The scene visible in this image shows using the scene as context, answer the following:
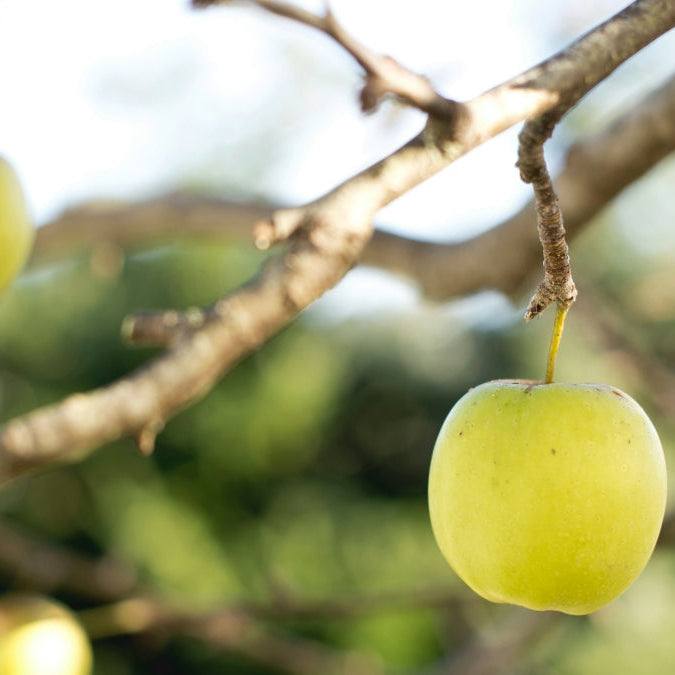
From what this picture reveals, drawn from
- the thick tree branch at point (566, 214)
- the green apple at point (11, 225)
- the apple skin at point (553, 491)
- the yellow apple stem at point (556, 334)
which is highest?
the thick tree branch at point (566, 214)

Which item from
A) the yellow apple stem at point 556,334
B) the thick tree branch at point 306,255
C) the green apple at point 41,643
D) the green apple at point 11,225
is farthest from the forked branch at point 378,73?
the green apple at point 41,643

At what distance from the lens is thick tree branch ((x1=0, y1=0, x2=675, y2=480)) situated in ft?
1.65

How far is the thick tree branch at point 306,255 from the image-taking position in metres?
0.50

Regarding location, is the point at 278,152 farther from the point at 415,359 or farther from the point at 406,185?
the point at 415,359

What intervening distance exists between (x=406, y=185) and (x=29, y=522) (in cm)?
481

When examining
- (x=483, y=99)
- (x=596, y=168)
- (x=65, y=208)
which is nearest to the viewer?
(x=483, y=99)

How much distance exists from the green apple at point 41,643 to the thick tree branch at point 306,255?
0.94m

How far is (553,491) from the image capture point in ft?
1.82

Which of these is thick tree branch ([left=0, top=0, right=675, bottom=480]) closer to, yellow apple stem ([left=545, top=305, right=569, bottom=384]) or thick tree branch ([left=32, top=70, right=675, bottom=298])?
yellow apple stem ([left=545, top=305, right=569, bottom=384])

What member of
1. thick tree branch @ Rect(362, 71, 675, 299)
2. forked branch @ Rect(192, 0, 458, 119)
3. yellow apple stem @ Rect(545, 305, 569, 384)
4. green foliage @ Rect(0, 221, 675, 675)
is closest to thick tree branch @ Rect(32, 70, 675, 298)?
thick tree branch @ Rect(362, 71, 675, 299)

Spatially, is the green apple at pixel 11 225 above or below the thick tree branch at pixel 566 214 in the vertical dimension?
below

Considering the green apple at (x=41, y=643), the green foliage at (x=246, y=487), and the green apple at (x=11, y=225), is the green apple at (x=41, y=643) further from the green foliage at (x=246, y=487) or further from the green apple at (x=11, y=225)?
the green foliage at (x=246, y=487)

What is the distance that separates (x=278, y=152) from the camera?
2.72 meters

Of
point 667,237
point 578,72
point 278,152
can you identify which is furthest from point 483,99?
point 667,237
